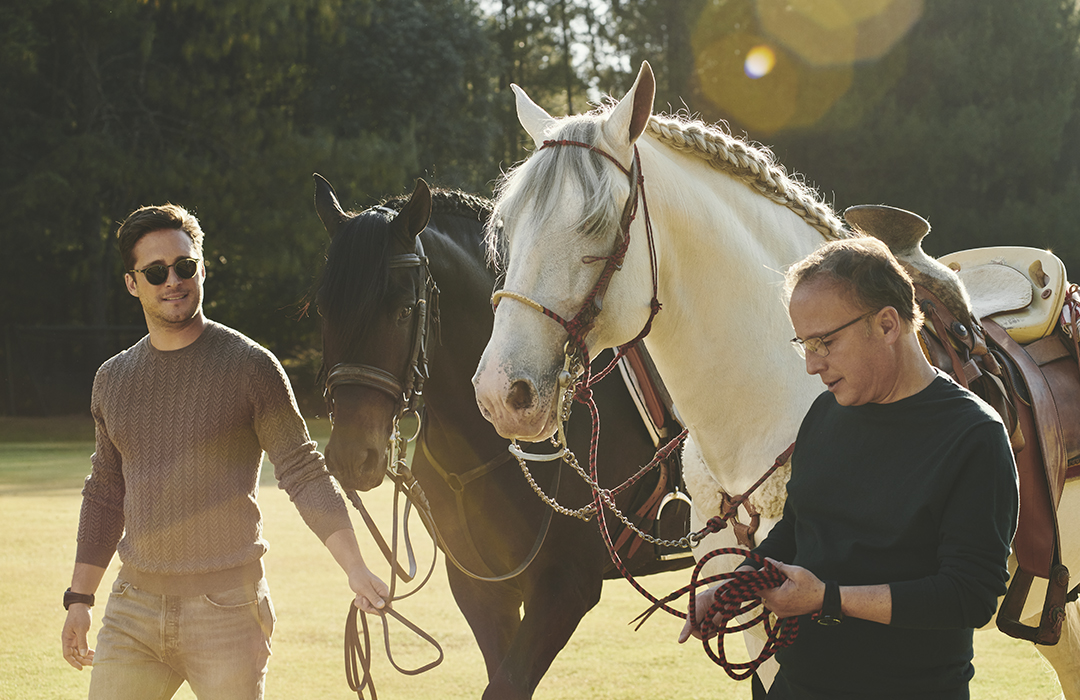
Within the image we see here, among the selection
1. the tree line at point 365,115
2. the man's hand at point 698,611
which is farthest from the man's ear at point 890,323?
the tree line at point 365,115

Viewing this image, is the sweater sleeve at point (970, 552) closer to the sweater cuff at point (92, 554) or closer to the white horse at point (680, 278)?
the white horse at point (680, 278)

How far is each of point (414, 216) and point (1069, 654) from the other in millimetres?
2767

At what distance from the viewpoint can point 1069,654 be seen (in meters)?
3.22

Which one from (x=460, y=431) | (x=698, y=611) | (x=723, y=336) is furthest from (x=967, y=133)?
(x=698, y=611)

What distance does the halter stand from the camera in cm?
289

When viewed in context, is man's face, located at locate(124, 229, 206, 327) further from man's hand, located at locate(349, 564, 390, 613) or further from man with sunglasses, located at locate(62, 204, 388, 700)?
man's hand, located at locate(349, 564, 390, 613)

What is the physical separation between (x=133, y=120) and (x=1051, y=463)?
22080 millimetres

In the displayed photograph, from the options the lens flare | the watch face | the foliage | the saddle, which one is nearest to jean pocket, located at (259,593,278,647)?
the watch face

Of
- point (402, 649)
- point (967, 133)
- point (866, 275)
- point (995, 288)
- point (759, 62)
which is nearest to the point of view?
point (866, 275)

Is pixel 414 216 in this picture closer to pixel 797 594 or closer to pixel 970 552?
pixel 797 594

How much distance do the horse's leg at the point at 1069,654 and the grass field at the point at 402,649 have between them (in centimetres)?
126

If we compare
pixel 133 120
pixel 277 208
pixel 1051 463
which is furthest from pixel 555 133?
pixel 133 120

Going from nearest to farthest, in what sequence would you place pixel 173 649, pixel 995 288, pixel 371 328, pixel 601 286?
1. pixel 601 286
2. pixel 173 649
3. pixel 371 328
4. pixel 995 288

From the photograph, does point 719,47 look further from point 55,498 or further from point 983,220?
point 55,498
